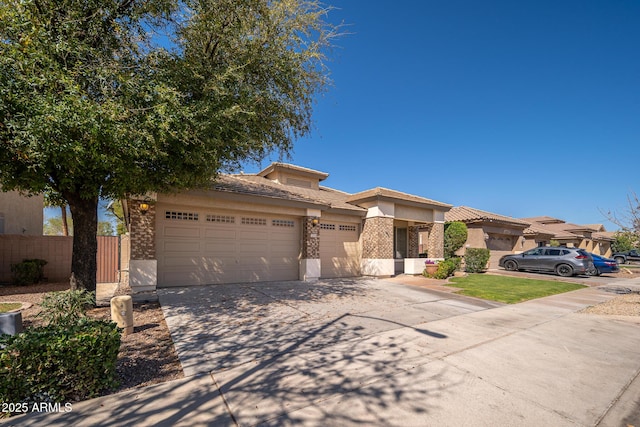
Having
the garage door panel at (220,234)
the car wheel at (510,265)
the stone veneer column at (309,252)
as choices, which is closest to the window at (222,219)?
the garage door panel at (220,234)

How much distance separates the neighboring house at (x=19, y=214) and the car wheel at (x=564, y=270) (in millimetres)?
28101

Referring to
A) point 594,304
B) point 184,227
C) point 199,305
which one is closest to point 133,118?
point 199,305

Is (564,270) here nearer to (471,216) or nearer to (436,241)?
(471,216)

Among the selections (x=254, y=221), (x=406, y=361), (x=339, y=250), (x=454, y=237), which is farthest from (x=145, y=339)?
(x=454, y=237)

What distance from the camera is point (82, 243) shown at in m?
7.20

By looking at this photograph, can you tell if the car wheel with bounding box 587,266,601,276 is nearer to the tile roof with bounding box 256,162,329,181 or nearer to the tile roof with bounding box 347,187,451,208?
the tile roof with bounding box 347,187,451,208

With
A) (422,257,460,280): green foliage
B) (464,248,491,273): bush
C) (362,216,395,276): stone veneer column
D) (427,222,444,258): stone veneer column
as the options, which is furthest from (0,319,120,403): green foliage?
(464,248,491,273): bush

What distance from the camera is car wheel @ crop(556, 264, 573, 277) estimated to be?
17731 mm

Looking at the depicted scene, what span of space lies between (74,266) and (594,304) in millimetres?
15072

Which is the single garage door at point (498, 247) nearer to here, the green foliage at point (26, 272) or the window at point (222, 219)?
the window at point (222, 219)

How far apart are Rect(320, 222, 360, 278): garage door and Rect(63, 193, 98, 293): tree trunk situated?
8827mm

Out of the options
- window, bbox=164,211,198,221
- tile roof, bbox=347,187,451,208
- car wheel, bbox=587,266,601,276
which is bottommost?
car wheel, bbox=587,266,601,276

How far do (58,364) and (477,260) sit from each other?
19272 mm

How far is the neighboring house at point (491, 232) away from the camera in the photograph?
788 inches
